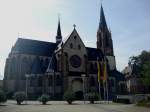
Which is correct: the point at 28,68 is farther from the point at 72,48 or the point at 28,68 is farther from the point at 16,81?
the point at 72,48

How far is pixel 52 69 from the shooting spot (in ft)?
186

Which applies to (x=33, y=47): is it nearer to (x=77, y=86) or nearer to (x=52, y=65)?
(x=52, y=65)

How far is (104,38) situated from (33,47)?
2771 cm

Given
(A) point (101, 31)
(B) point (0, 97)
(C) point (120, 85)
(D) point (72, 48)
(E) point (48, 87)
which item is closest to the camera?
(B) point (0, 97)

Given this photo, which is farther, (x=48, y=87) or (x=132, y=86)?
(x=132, y=86)

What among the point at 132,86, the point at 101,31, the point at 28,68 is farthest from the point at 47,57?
the point at 132,86

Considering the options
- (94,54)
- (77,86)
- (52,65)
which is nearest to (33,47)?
(52,65)

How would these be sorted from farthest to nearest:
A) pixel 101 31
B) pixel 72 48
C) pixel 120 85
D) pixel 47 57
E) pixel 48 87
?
pixel 101 31
pixel 120 85
pixel 47 57
pixel 72 48
pixel 48 87

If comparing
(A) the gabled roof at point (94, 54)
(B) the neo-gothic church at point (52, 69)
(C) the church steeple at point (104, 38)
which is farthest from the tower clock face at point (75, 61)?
(C) the church steeple at point (104, 38)

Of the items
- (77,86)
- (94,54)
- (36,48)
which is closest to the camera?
(77,86)

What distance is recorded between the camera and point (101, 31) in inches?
3110

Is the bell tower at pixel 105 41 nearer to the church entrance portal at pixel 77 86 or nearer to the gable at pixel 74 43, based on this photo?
the gable at pixel 74 43

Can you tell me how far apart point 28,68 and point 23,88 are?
6.17m

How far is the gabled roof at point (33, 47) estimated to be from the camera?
62750mm
